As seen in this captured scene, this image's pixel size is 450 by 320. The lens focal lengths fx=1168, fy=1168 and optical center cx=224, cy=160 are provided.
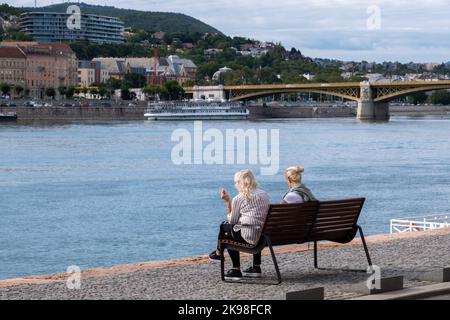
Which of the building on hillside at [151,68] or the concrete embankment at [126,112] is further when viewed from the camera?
the building on hillside at [151,68]

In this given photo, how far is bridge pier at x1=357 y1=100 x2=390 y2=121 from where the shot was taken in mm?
76750

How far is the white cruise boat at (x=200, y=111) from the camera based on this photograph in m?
81.9

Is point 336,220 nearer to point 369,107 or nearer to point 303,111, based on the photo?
point 369,107

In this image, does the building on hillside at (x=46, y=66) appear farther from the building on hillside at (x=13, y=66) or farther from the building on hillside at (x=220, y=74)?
the building on hillside at (x=220, y=74)

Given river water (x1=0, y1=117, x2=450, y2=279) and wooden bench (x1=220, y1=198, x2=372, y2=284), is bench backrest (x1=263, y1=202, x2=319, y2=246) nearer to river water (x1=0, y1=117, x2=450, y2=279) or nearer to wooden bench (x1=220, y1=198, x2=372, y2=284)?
wooden bench (x1=220, y1=198, x2=372, y2=284)

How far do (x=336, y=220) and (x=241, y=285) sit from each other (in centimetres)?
82

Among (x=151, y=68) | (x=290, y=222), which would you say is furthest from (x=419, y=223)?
(x=151, y=68)

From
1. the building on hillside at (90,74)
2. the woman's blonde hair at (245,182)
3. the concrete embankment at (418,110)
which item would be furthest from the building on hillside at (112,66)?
the woman's blonde hair at (245,182)

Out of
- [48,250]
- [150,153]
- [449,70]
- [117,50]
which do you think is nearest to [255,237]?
[48,250]

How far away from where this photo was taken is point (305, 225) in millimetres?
6918

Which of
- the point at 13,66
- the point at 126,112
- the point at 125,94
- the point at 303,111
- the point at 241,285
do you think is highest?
the point at 241,285

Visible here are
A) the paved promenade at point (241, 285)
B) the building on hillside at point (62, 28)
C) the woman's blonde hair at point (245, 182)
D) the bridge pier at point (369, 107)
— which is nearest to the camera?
the paved promenade at point (241, 285)

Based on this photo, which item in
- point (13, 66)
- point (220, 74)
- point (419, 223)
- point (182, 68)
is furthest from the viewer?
point (182, 68)

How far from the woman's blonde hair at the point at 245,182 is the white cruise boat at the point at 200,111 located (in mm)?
74918
